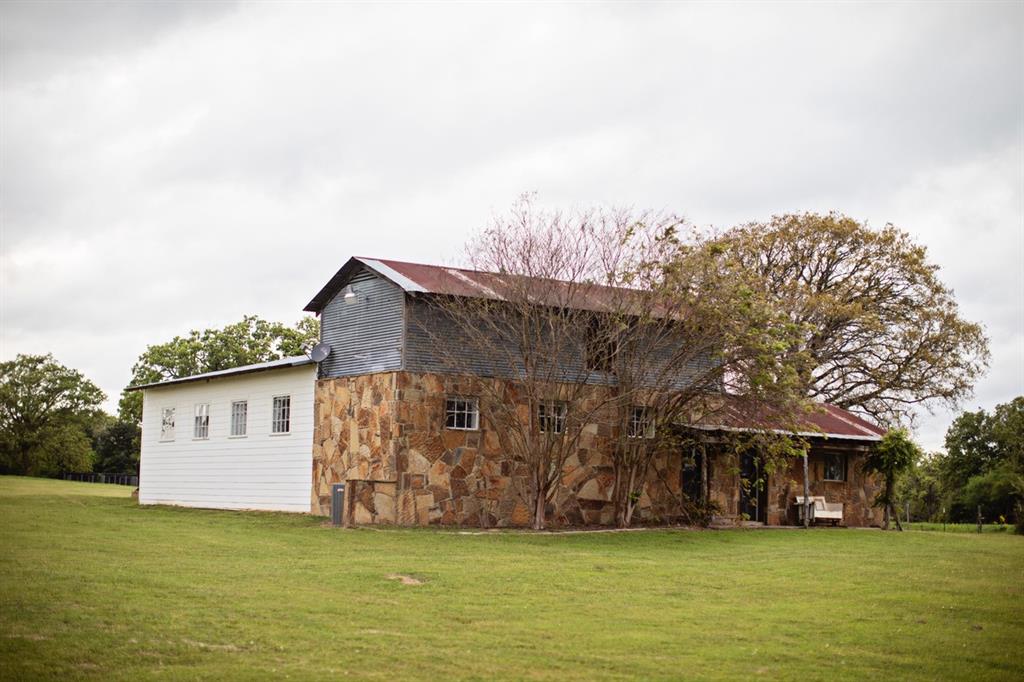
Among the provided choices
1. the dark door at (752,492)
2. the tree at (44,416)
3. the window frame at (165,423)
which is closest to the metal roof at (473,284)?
the dark door at (752,492)

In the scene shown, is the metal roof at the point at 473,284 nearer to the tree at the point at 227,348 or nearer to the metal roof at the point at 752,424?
the metal roof at the point at 752,424

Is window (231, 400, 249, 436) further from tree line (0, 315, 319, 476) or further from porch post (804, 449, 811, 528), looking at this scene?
tree line (0, 315, 319, 476)

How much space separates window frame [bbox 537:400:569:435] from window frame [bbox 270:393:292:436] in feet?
23.7

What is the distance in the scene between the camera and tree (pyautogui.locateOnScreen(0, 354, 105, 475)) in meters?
67.8

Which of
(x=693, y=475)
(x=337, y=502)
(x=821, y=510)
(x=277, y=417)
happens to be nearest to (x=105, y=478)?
(x=277, y=417)

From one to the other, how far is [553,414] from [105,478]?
4738 cm

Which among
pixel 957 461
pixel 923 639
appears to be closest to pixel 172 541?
pixel 923 639

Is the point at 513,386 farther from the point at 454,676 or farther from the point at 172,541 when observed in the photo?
the point at 454,676

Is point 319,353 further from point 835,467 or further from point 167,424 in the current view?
point 835,467

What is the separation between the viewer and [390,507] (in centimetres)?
2522

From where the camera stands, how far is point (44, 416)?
71.6 m

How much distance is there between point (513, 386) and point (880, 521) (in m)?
13.1

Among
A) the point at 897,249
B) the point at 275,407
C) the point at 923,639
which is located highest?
the point at 897,249

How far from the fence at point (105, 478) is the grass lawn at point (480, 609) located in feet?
145
